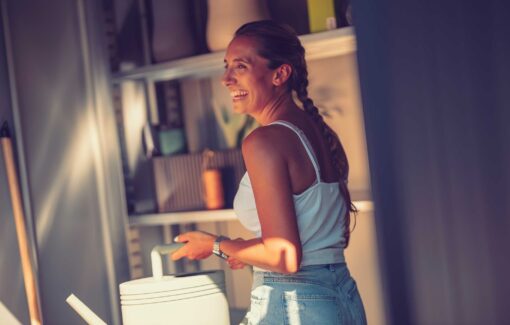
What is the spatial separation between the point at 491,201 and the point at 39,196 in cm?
181

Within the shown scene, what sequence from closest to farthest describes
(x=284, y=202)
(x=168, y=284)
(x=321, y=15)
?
(x=284, y=202), (x=168, y=284), (x=321, y=15)

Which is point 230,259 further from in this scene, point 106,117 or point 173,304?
point 106,117

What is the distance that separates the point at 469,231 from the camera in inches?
55.7

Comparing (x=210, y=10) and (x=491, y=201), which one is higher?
(x=210, y=10)

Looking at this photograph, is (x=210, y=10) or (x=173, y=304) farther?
(x=210, y=10)

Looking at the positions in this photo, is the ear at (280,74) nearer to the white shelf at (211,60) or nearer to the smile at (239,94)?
the smile at (239,94)

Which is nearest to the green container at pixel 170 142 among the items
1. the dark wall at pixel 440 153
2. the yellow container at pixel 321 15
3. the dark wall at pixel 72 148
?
the dark wall at pixel 72 148

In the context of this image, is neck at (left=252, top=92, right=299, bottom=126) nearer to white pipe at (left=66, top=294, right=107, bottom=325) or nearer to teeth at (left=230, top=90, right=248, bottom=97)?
teeth at (left=230, top=90, right=248, bottom=97)

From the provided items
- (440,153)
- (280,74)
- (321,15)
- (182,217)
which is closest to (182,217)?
(182,217)

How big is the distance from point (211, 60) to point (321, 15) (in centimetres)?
42

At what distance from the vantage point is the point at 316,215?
173 cm

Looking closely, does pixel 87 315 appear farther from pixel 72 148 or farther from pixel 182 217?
pixel 72 148

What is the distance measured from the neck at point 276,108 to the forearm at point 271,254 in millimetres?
306

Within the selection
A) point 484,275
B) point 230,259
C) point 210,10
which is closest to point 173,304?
point 230,259
